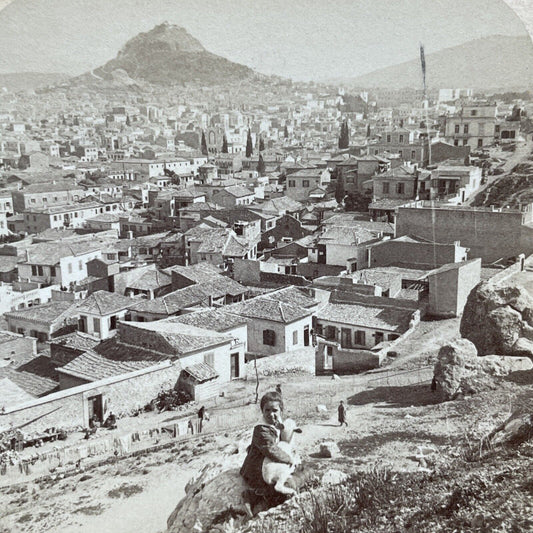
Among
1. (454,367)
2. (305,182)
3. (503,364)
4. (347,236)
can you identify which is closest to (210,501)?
(454,367)

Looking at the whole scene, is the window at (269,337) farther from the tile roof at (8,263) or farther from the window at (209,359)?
the tile roof at (8,263)

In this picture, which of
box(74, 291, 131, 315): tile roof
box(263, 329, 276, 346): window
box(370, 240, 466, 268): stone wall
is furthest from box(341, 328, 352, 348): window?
box(74, 291, 131, 315): tile roof

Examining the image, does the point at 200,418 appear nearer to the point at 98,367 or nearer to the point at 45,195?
the point at 98,367

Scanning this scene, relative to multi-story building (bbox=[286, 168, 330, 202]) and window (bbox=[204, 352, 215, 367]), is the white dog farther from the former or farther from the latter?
multi-story building (bbox=[286, 168, 330, 202])

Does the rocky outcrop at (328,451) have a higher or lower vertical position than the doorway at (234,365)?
higher

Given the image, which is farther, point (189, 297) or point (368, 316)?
point (189, 297)

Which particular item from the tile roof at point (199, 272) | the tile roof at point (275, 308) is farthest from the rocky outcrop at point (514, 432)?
the tile roof at point (199, 272)
